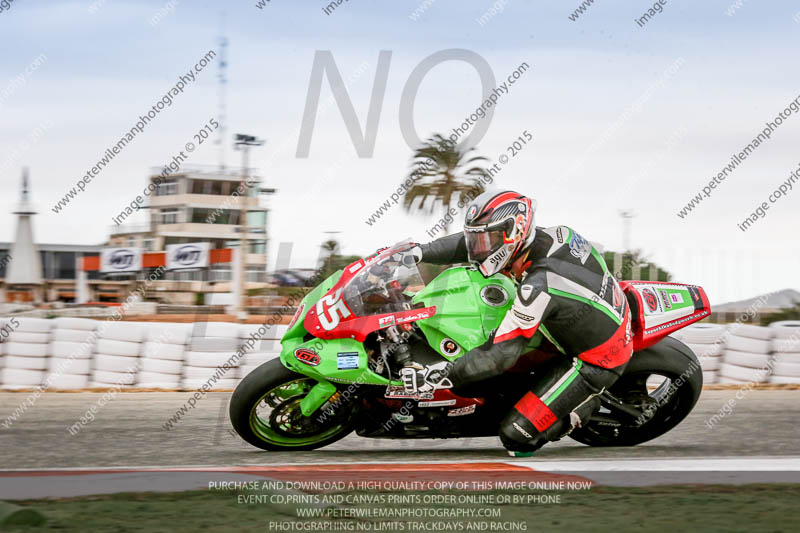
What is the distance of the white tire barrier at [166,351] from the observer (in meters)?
10.3

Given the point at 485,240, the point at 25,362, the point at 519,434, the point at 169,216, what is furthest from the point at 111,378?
the point at 169,216

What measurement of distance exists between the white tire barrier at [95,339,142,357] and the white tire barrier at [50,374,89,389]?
1.33ft

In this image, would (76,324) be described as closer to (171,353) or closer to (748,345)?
(171,353)

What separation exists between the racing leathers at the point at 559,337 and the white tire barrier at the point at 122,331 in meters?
6.22

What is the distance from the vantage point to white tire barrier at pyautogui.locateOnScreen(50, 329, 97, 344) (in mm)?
10438

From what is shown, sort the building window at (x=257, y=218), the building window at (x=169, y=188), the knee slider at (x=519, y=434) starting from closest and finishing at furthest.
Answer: the knee slider at (x=519, y=434) < the building window at (x=257, y=218) < the building window at (x=169, y=188)

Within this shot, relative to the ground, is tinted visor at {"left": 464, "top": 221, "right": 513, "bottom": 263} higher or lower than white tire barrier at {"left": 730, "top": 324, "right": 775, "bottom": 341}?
higher

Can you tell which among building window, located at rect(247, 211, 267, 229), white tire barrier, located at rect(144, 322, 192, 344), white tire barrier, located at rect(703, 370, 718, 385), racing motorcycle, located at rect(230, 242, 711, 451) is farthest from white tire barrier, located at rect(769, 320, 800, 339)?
building window, located at rect(247, 211, 267, 229)

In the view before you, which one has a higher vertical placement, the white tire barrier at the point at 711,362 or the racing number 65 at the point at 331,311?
the racing number 65 at the point at 331,311

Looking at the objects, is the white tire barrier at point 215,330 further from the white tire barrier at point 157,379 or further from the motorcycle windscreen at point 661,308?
the motorcycle windscreen at point 661,308

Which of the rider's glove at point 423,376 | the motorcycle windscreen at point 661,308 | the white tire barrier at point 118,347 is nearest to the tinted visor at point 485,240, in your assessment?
the rider's glove at point 423,376

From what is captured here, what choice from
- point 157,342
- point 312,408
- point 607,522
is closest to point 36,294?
point 157,342

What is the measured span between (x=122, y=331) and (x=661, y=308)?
23.6 ft

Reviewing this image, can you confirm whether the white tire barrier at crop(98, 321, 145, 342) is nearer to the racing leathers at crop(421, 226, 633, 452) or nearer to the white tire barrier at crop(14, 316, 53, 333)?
the white tire barrier at crop(14, 316, 53, 333)
